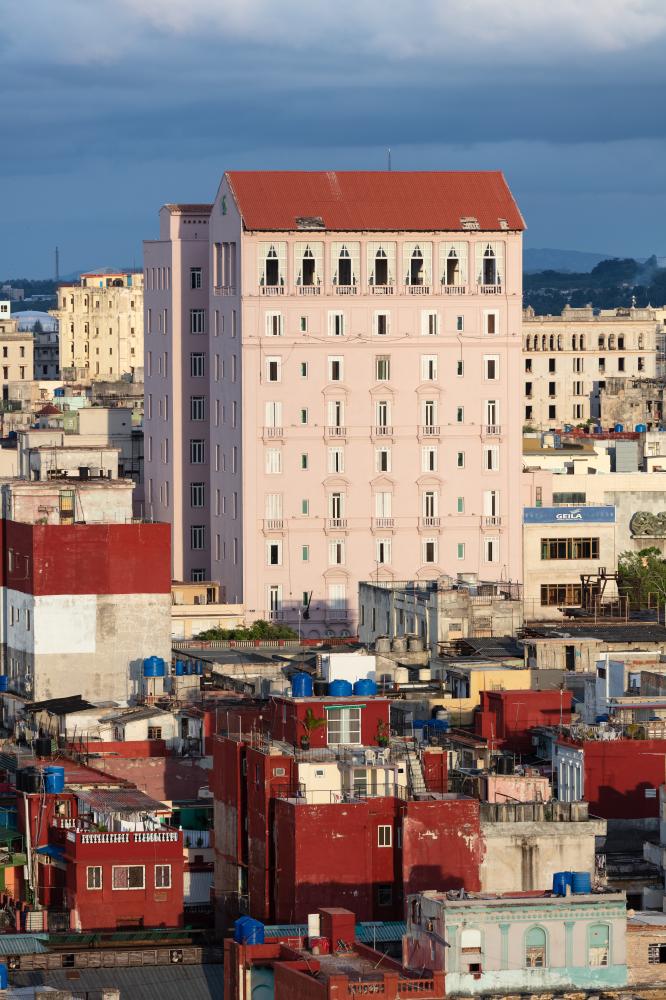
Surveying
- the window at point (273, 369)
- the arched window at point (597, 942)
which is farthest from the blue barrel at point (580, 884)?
the window at point (273, 369)

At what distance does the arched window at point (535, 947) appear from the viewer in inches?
2837

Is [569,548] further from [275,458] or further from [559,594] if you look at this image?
[275,458]

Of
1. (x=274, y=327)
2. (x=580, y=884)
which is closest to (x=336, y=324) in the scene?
(x=274, y=327)

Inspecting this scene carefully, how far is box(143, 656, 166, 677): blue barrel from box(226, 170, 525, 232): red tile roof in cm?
3678

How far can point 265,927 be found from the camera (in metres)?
78.4

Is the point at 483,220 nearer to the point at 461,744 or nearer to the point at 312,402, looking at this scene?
the point at 312,402

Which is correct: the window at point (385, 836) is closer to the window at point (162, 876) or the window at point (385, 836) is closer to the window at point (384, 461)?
the window at point (162, 876)

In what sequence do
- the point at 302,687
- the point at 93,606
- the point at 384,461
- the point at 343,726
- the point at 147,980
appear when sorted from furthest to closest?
the point at 384,461 → the point at 93,606 → the point at 302,687 → the point at 343,726 → the point at 147,980

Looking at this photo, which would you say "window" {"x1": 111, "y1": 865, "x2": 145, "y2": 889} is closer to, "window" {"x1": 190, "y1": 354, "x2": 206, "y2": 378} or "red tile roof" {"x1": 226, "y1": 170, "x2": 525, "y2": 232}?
"red tile roof" {"x1": 226, "y1": 170, "x2": 525, "y2": 232}

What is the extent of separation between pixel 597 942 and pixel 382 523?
82.4 meters

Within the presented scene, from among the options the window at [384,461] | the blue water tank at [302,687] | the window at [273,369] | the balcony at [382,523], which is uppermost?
the window at [273,369]

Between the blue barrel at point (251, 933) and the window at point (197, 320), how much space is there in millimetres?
87851

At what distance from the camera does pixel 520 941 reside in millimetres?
71938

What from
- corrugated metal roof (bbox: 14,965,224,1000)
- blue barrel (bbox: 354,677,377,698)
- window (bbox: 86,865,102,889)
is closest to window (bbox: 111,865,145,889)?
window (bbox: 86,865,102,889)
